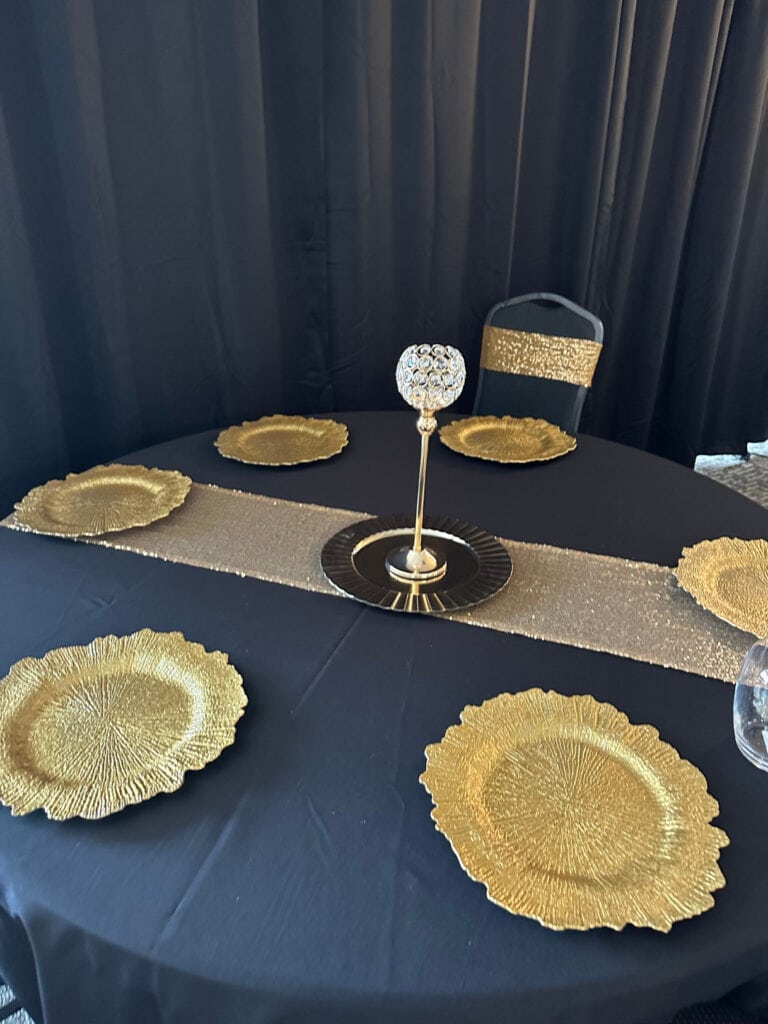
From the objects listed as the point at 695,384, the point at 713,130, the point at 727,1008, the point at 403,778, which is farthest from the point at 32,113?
the point at 695,384

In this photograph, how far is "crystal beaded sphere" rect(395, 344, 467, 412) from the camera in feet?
3.04

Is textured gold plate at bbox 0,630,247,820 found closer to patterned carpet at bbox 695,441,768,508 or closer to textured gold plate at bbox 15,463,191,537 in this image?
textured gold plate at bbox 15,463,191,537

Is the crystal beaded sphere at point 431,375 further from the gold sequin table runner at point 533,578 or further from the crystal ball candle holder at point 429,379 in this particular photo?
the gold sequin table runner at point 533,578

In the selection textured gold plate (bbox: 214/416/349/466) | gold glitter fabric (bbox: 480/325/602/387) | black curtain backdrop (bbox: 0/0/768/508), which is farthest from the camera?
gold glitter fabric (bbox: 480/325/602/387)

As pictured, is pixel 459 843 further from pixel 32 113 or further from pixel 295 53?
pixel 295 53

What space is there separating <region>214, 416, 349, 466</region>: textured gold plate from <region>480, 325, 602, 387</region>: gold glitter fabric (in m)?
0.49

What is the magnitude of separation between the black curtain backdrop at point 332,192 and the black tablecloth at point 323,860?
72cm

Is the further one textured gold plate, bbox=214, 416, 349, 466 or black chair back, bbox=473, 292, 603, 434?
black chair back, bbox=473, 292, 603, 434

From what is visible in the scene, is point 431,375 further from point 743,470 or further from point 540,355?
point 743,470

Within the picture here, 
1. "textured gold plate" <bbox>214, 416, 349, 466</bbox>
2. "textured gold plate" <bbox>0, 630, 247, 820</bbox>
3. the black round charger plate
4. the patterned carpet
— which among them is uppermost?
"textured gold plate" <bbox>214, 416, 349, 466</bbox>

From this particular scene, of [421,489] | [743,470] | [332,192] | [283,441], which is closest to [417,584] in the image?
[421,489]

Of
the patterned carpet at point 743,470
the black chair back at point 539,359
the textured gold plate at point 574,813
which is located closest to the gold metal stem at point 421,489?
the textured gold plate at point 574,813

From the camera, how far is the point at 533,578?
3.38 ft

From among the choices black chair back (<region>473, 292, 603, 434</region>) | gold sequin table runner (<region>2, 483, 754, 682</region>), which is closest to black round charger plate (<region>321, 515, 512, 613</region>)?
gold sequin table runner (<region>2, 483, 754, 682</region>)
